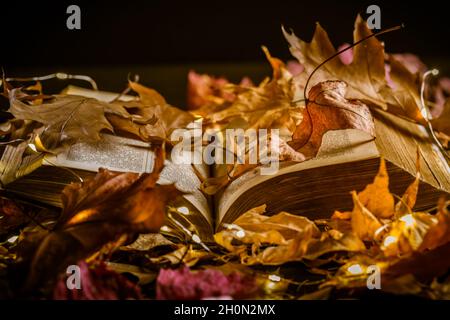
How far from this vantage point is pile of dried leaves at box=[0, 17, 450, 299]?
14.9 inches

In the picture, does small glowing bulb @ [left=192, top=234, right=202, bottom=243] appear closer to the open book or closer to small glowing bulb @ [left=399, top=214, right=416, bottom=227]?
the open book

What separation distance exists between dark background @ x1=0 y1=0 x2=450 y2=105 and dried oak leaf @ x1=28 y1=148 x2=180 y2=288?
950 mm

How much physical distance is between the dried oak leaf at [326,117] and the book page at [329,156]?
1.0 inches

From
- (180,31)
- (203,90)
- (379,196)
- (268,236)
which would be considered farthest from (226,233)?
(180,31)

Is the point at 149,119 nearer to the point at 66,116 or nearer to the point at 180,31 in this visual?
the point at 66,116

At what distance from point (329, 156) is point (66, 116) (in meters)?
0.31

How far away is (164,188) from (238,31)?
1129mm

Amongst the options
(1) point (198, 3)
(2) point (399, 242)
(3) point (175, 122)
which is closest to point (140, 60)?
(1) point (198, 3)

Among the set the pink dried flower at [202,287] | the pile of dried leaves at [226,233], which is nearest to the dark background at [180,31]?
the pile of dried leaves at [226,233]

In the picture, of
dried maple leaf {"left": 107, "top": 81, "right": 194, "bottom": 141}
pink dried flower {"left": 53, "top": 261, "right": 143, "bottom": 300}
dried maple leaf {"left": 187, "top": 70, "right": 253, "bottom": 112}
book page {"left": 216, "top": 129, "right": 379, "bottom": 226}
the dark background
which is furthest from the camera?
the dark background

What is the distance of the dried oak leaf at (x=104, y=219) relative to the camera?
1.23 ft

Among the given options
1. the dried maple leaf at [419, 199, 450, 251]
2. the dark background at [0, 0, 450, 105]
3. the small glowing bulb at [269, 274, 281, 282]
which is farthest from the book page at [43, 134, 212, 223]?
the dark background at [0, 0, 450, 105]

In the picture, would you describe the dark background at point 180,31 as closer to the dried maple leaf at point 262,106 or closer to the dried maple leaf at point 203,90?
the dried maple leaf at point 203,90

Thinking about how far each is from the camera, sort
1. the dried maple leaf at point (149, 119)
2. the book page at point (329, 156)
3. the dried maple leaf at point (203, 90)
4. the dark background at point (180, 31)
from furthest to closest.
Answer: the dark background at point (180, 31) < the dried maple leaf at point (203, 90) < the dried maple leaf at point (149, 119) < the book page at point (329, 156)
